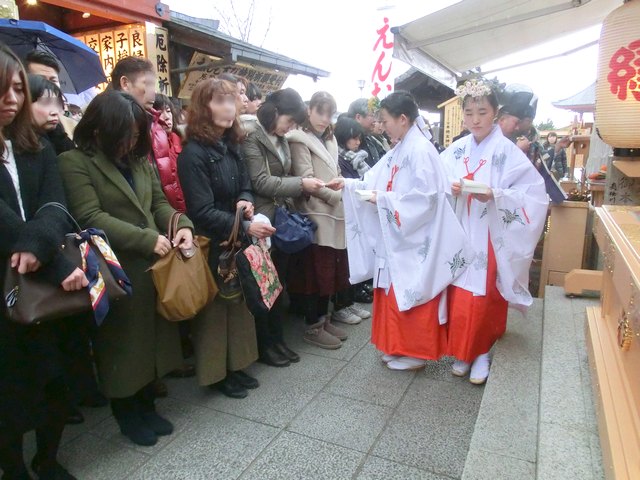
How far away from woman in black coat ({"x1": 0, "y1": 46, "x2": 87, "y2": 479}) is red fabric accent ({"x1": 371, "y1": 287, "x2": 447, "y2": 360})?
2.30m

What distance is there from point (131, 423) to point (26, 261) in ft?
4.32

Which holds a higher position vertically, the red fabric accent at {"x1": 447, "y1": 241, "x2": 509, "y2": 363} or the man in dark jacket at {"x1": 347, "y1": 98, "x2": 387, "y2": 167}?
the man in dark jacket at {"x1": 347, "y1": 98, "x2": 387, "y2": 167}

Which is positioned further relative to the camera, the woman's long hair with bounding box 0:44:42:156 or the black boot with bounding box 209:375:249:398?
the black boot with bounding box 209:375:249:398

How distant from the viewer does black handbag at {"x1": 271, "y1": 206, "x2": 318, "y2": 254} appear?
3646 millimetres

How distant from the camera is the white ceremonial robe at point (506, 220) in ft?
11.2

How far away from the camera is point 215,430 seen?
2.93m

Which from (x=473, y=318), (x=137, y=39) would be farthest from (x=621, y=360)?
(x=137, y=39)

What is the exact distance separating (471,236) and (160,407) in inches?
104

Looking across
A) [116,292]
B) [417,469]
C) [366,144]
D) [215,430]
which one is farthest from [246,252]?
[366,144]

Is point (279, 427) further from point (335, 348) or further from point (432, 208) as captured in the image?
point (432, 208)

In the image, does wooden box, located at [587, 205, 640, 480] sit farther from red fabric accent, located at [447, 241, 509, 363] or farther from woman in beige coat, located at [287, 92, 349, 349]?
woman in beige coat, located at [287, 92, 349, 349]

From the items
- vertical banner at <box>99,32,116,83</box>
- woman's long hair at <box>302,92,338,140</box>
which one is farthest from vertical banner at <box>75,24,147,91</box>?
woman's long hair at <box>302,92,338,140</box>

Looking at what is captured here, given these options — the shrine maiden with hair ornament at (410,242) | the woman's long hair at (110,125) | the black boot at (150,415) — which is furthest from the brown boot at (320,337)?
the woman's long hair at (110,125)

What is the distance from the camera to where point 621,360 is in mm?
2268
